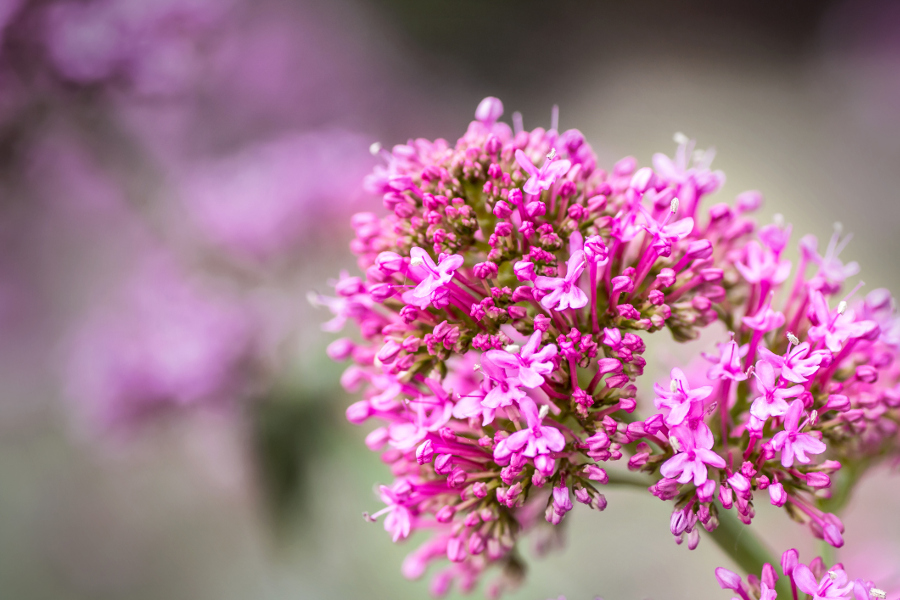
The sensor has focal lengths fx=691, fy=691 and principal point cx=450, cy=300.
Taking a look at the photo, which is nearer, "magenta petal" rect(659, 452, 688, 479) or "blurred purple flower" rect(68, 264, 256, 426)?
"magenta petal" rect(659, 452, 688, 479)

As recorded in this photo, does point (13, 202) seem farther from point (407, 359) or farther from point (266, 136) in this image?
point (407, 359)

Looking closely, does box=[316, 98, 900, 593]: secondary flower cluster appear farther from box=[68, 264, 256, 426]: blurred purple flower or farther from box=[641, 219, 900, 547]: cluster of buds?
box=[68, 264, 256, 426]: blurred purple flower

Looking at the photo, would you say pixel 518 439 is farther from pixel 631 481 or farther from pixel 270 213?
pixel 270 213

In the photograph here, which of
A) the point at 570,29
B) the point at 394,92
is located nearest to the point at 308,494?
the point at 394,92

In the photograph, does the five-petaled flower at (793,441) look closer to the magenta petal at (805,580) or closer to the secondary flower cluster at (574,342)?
the secondary flower cluster at (574,342)

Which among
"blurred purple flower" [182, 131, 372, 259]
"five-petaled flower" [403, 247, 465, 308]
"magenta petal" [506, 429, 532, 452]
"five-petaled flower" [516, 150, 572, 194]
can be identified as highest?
"blurred purple flower" [182, 131, 372, 259]

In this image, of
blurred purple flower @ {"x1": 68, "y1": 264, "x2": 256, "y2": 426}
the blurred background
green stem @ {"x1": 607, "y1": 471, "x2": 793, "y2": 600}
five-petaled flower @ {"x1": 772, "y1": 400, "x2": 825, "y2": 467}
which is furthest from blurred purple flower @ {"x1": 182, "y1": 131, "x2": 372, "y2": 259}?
five-petaled flower @ {"x1": 772, "y1": 400, "x2": 825, "y2": 467}

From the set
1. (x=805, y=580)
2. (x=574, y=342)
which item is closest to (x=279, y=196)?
(x=574, y=342)
